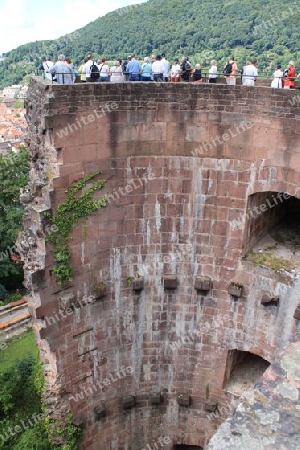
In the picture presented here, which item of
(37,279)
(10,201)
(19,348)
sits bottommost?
(19,348)

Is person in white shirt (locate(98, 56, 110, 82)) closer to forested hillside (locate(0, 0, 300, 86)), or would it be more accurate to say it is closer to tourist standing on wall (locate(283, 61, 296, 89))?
tourist standing on wall (locate(283, 61, 296, 89))

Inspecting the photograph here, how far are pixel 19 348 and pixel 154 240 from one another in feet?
55.8

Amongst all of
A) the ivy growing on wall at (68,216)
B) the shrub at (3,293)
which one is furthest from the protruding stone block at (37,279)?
the shrub at (3,293)

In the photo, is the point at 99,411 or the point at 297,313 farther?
the point at 99,411

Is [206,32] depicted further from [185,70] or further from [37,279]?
[37,279]

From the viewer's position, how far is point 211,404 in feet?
51.3

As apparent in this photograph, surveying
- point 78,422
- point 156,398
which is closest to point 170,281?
point 156,398

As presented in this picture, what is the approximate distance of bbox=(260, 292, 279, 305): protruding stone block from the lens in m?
13.5

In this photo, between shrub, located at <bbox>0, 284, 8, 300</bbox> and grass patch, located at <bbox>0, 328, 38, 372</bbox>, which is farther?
shrub, located at <bbox>0, 284, 8, 300</bbox>

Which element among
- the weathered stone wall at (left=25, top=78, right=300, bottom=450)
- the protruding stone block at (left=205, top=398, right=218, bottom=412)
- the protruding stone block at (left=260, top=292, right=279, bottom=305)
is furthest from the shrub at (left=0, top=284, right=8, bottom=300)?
the protruding stone block at (left=260, top=292, right=279, bottom=305)

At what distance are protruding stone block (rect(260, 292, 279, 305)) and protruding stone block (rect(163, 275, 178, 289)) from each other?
2671 mm

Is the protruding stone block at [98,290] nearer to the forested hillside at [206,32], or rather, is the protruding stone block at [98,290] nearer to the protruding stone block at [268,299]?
the protruding stone block at [268,299]

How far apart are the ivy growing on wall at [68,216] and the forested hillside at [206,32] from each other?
14878mm

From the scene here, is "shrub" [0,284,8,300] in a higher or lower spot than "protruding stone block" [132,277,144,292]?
lower
